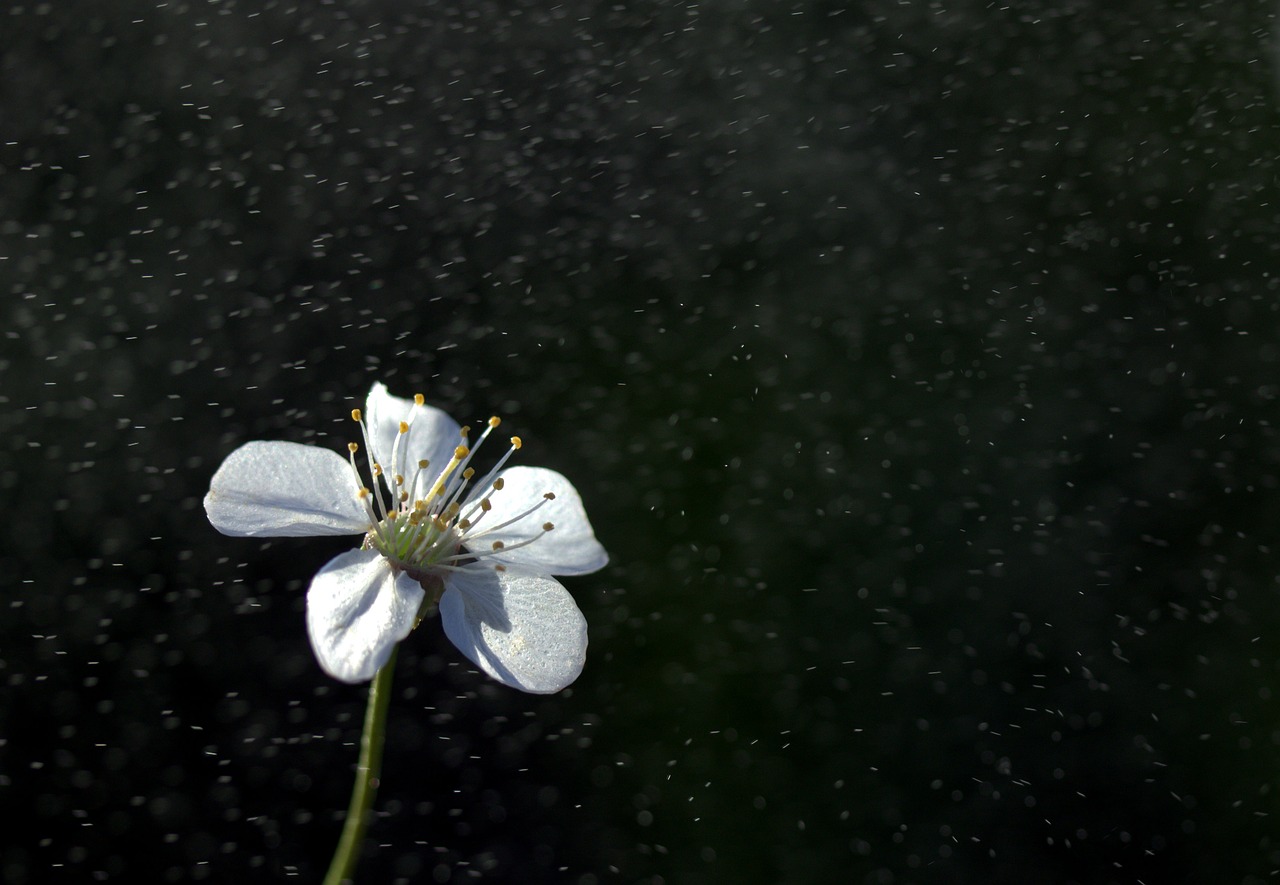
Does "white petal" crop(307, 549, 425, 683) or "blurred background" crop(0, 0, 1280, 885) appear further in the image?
"blurred background" crop(0, 0, 1280, 885)

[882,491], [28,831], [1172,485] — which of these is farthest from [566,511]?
[1172,485]

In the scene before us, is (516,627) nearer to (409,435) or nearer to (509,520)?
(509,520)

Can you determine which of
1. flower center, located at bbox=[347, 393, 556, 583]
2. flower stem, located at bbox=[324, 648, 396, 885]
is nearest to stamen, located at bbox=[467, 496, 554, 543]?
flower center, located at bbox=[347, 393, 556, 583]

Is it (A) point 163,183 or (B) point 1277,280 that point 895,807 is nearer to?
(B) point 1277,280

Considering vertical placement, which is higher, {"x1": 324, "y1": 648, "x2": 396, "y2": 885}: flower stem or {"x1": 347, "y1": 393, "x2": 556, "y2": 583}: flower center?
{"x1": 324, "y1": 648, "x2": 396, "y2": 885}: flower stem

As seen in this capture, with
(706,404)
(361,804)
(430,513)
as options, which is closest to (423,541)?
(430,513)

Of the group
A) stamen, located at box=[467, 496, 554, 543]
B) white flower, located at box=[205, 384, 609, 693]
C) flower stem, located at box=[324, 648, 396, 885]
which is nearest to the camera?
flower stem, located at box=[324, 648, 396, 885]

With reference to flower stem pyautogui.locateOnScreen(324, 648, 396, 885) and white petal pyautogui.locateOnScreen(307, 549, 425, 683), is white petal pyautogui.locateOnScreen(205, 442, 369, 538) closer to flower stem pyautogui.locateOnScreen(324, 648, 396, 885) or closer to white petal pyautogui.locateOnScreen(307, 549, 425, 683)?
white petal pyautogui.locateOnScreen(307, 549, 425, 683)
